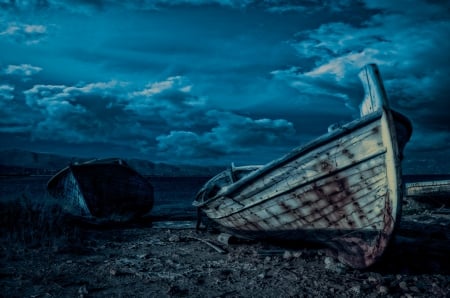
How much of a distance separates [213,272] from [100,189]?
29.4ft

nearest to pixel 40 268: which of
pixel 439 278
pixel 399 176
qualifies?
pixel 399 176

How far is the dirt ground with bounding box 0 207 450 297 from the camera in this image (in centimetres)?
455

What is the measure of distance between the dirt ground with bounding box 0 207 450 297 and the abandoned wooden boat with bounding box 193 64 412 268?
0.44m

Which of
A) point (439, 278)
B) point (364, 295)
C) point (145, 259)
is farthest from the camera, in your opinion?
point (145, 259)

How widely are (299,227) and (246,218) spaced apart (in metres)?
1.15

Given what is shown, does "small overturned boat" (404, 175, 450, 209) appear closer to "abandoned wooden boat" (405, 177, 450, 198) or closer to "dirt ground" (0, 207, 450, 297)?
"abandoned wooden boat" (405, 177, 450, 198)

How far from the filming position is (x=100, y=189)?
1316 cm

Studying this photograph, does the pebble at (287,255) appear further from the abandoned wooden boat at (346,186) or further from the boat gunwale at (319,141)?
the boat gunwale at (319,141)

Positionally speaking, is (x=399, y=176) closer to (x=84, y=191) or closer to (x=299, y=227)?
(x=299, y=227)

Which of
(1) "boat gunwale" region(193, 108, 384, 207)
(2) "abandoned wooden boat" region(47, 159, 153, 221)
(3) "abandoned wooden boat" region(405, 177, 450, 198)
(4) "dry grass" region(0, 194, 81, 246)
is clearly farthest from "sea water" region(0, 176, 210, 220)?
(3) "abandoned wooden boat" region(405, 177, 450, 198)

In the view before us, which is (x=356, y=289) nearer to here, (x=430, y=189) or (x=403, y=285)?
(x=403, y=285)

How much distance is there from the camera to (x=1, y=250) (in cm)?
668

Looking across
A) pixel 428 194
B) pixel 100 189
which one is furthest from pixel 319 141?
pixel 428 194

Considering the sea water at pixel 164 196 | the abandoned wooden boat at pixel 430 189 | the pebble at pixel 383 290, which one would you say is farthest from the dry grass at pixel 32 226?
the abandoned wooden boat at pixel 430 189
